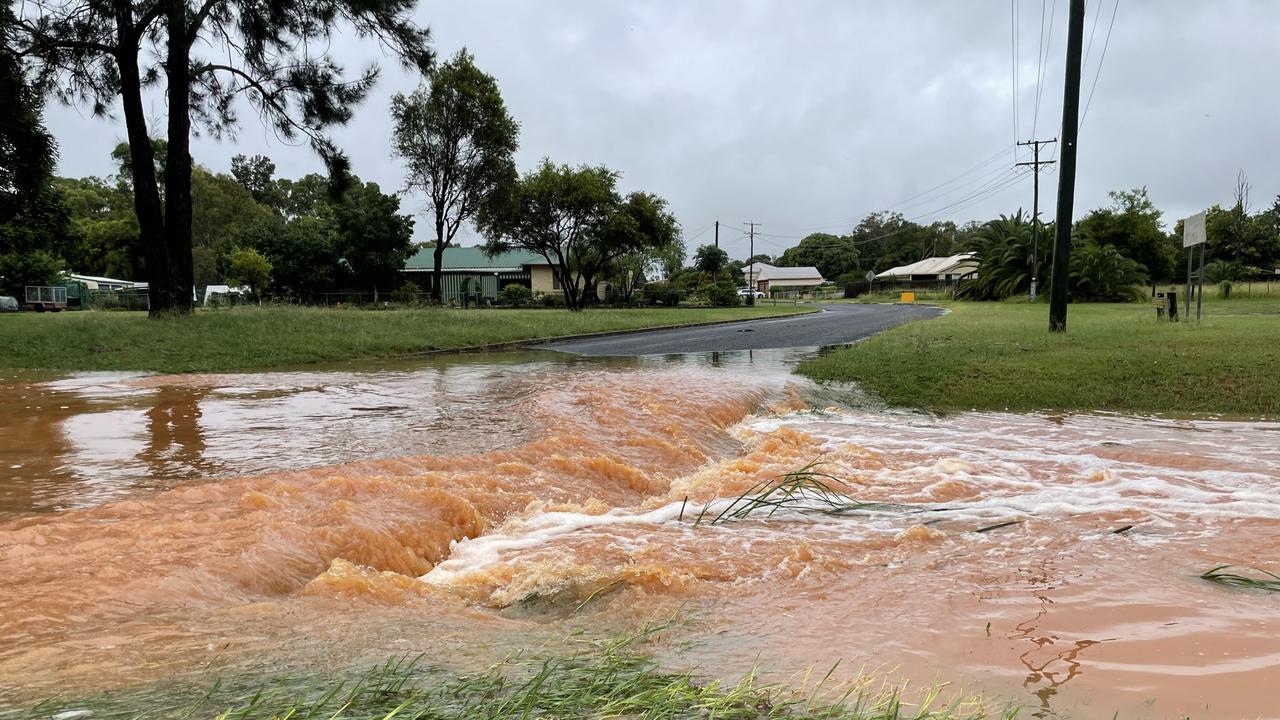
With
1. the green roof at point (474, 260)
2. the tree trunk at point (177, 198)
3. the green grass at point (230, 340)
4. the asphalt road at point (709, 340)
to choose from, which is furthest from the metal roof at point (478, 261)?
the tree trunk at point (177, 198)

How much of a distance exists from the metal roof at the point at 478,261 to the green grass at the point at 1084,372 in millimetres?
40310

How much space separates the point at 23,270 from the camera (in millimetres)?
39625

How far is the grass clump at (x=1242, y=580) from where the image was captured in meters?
3.46

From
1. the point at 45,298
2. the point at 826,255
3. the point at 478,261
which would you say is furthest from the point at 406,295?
the point at 826,255

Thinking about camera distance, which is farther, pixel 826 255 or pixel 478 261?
pixel 826 255

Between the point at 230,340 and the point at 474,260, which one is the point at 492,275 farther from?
the point at 230,340

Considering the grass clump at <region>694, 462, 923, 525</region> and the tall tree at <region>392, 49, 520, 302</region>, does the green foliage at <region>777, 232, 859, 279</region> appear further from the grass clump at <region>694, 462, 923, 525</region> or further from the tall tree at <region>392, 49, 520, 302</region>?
the grass clump at <region>694, 462, 923, 525</region>

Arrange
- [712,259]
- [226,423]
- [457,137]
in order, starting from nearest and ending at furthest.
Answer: [226,423] → [457,137] → [712,259]

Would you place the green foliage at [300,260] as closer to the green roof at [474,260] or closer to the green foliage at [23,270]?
the green roof at [474,260]

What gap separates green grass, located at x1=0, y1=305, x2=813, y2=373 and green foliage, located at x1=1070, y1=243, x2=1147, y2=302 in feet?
105

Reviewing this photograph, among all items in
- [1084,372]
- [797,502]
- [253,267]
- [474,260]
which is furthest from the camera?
[474,260]

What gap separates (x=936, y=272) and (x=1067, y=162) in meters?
67.4

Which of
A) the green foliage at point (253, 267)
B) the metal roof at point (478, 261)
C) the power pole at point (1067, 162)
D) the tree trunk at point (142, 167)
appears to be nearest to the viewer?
the power pole at point (1067, 162)

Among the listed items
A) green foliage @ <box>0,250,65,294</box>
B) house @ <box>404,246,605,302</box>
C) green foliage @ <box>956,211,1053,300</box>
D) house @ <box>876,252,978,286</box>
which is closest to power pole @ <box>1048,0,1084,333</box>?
green foliage @ <box>956,211,1053,300</box>
